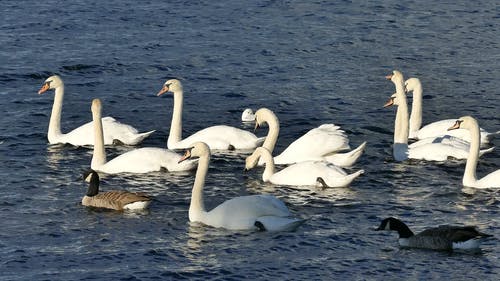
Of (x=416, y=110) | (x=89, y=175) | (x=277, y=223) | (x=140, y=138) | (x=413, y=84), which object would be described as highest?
(x=413, y=84)

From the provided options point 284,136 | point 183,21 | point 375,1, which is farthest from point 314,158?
point 375,1

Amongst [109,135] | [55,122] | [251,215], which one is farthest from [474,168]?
[55,122]

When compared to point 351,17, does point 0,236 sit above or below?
below

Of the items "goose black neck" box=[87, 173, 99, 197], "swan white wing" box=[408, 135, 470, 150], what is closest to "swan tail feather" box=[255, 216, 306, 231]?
"goose black neck" box=[87, 173, 99, 197]

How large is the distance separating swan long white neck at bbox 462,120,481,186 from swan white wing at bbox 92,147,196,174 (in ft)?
17.2

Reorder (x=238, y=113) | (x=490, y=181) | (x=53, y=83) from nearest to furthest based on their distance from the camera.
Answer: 1. (x=490, y=181)
2. (x=53, y=83)
3. (x=238, y=113)

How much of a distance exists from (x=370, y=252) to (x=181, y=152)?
7.72 metres

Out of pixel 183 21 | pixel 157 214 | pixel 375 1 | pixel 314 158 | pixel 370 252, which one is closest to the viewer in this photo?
pixel 370 252

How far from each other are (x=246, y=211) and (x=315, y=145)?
15.2 feet

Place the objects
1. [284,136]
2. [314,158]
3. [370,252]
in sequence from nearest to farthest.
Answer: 1. [370,252]
2. [314,158]
3. [284,136]

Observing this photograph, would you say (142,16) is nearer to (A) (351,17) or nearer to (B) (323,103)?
(A) (351,17)

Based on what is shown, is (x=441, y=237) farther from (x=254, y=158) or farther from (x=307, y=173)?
(x=254, y=158)

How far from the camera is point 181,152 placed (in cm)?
2681

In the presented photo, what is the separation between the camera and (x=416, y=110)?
93.1 feet
